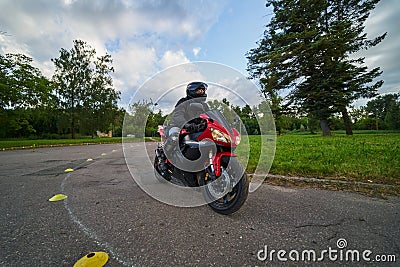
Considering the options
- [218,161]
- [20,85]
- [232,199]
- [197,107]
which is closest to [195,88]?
[197,107]

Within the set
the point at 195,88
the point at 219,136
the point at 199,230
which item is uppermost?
the point at 195,88

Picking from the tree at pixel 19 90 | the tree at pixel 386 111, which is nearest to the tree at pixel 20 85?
the tree at pixel 19 90

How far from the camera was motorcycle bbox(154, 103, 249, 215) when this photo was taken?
207cm

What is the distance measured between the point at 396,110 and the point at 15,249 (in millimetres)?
66003

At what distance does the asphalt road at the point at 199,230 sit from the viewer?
148 centimetres

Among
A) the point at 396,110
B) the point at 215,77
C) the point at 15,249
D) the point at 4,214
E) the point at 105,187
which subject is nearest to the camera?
the point at 15,249

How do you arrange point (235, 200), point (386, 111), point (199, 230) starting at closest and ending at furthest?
1. point (199, 230)
2. point (235, 200)
3. point (386, 111)

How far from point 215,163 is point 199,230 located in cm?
71

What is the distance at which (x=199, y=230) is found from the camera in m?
1.88

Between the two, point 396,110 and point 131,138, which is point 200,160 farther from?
point 396,110

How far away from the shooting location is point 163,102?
3006mm

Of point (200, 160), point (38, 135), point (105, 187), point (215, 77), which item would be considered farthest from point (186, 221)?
point (38, 135)

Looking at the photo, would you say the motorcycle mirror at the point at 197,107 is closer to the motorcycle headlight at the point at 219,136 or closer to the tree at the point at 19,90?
the motorcycle headlight at the point at 219,136

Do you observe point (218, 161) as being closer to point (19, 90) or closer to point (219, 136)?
point (219, 136)
